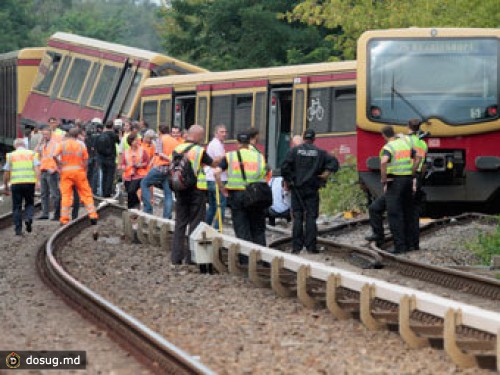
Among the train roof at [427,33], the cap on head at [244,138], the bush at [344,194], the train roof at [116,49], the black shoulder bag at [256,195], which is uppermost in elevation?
the train roof at [427,33]

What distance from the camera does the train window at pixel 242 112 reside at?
91.9ft

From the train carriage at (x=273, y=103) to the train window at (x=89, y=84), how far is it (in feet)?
10.2

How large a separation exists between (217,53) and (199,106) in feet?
62.7

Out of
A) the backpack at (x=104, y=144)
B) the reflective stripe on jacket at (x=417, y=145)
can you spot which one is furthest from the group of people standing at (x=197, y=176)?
the reflective stripe on jacket at (x=417, y=145)

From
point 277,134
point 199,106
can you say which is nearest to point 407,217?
point 277,134

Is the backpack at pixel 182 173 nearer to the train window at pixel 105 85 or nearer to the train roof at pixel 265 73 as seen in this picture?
the train roof at pixel 265 73

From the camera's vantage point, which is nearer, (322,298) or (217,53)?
(322,298)

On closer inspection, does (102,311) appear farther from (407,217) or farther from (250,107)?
(250,107)

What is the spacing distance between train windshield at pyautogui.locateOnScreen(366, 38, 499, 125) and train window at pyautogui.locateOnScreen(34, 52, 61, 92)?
54.8 feet

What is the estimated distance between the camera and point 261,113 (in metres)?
27.6

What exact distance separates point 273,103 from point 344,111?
209cm

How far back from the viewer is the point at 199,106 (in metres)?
29.8

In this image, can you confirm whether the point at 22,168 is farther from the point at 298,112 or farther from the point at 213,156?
the point at 298,112

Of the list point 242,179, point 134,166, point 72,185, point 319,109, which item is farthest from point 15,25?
point 242,179
